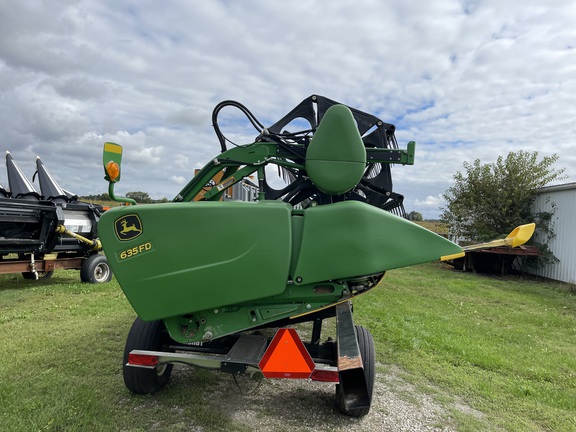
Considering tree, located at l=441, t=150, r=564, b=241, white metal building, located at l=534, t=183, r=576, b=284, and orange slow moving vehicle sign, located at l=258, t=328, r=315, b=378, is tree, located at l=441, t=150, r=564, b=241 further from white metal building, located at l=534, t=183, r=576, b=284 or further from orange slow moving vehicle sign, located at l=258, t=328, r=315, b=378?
orange slow moving vehicle sign, located at l=258, t=328, r=315, b=378

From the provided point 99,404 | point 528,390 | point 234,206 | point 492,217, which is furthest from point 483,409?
point 492,217

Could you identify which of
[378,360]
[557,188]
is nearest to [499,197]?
[557,188]

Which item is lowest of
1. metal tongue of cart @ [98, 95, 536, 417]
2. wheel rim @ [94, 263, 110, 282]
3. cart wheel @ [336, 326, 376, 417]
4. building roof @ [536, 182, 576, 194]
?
wheel rim @ [94, 263, 110, 282]

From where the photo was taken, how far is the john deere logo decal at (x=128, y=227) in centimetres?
264

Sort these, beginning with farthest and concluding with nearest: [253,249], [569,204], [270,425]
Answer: [569,204]
[270,425]
[253,249]

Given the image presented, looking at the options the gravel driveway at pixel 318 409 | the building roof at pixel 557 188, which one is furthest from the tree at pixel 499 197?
the gravel driveway at pixel 318 409

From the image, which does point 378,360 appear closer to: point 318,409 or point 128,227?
point 318,409

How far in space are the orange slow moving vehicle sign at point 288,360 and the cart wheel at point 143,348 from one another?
1114mm

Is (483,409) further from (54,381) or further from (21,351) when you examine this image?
(21,351)

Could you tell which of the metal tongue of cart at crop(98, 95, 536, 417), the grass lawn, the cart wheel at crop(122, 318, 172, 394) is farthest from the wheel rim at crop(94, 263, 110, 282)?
the metal tongue of cart at crop(98, 95, 536, 417)

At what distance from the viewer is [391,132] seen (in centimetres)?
392

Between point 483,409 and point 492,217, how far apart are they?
12.6 meters

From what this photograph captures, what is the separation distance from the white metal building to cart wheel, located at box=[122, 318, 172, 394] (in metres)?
12.3

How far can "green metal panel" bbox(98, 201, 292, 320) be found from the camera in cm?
261
